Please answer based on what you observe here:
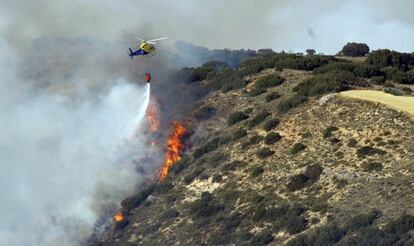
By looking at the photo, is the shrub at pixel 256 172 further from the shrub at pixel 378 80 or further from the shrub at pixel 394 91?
the shrub at pixel 378 80

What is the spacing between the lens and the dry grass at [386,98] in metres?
97.5

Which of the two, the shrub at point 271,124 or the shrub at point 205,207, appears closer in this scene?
the shrub at point 205,207

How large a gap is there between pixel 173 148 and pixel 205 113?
7.38 metres

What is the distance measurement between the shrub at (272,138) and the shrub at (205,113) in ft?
53.7

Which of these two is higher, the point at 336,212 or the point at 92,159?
the point at 92,159

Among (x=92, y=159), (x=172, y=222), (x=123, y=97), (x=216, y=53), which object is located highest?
(x=216, y=53)

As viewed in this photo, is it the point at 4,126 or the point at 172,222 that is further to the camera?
the point at 4,126

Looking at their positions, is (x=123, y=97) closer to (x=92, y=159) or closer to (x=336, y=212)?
(x=92, y=159)

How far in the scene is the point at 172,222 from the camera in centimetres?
9550

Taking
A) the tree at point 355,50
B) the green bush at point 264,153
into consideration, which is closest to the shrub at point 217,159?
the green bush at point 264,153

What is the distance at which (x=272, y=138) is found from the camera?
101625 millimetres

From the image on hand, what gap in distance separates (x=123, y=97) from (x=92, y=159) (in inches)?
528

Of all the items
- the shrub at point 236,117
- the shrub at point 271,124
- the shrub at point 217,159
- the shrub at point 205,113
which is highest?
the shrub at point 205,113

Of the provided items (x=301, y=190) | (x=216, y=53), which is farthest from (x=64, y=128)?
(x=216, y=53)
